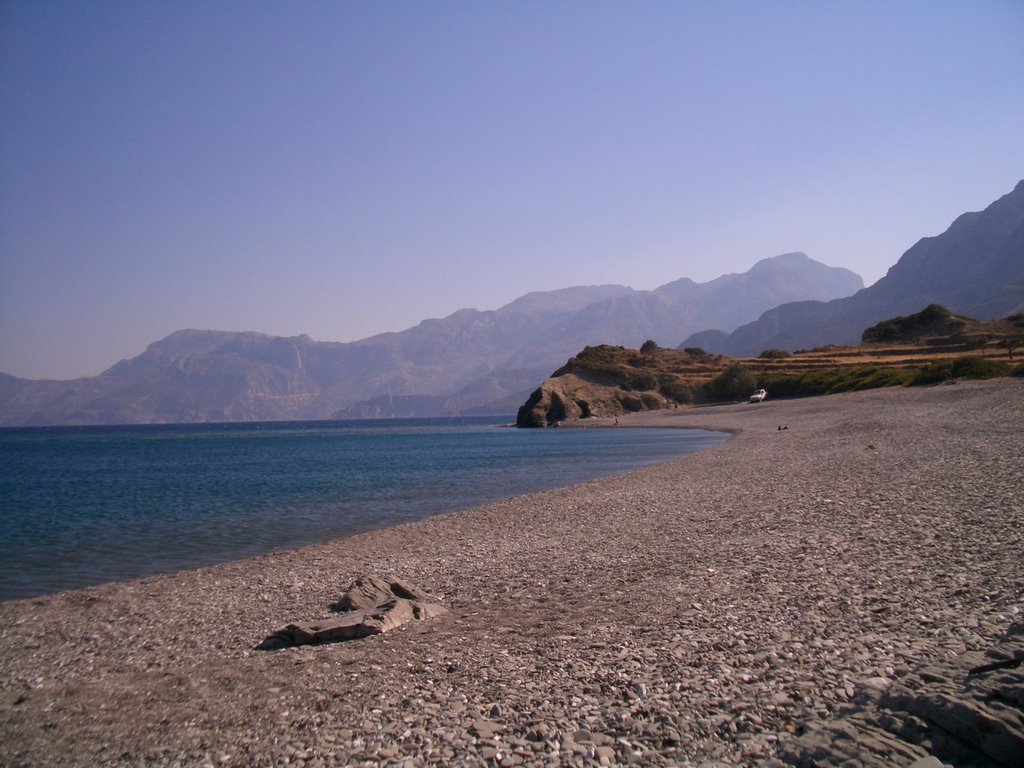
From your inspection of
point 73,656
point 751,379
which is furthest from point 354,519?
point 751,379

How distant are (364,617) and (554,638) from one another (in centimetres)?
298

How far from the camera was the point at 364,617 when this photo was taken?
33.3ft

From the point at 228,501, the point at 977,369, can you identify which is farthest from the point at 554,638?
the point at 977,369

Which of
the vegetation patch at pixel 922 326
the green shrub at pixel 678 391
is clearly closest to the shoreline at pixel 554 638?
the green shrub at pixel 678 391

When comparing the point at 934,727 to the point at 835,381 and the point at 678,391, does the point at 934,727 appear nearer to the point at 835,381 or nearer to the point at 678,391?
the point at 835,381

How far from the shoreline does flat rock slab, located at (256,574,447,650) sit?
0.33m

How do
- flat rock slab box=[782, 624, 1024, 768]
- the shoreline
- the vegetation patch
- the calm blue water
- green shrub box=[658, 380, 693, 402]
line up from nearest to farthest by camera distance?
flat rock slab box=[782, 624, 1024, 768]
the shoreline
the calm blue water
green shrub box=[658, 380, 693, 402]
the vegetation patch

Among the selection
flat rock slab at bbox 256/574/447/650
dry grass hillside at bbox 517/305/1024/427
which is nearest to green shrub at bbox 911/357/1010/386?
dry grass hillside at bbox 517/305/1024/427

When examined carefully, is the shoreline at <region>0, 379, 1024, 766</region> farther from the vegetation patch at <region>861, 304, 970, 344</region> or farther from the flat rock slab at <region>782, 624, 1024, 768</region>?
the vegetation patch at <region>861, 304, 970, 344</region>

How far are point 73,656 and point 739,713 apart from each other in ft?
32.2

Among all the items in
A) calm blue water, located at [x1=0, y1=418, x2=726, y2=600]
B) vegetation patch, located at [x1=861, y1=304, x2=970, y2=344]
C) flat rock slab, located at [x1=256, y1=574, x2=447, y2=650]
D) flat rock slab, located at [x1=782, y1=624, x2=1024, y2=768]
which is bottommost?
calm blue water, located at [x1=0, y1=418, x2=726, y2=600]

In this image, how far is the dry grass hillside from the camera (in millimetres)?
84375

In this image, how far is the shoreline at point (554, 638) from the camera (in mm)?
6203

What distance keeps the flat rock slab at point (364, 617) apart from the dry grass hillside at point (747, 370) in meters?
71.1
